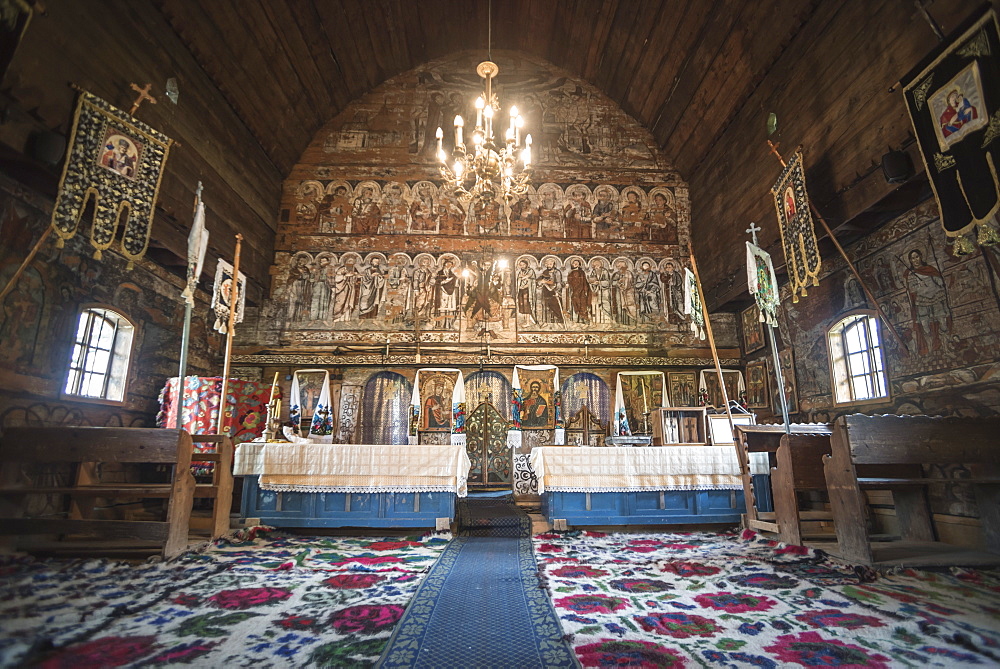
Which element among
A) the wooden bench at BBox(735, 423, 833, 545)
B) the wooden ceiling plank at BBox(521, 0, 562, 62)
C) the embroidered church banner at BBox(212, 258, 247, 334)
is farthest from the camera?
the wooden ceiling plank at BBox(521, 0, 562, 62)

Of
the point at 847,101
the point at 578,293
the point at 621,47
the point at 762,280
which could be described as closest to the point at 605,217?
the point at 578,293

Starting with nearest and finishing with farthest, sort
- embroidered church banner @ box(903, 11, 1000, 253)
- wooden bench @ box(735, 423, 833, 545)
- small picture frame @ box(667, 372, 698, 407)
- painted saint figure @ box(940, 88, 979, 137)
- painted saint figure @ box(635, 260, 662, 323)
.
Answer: embroidered church banner @ box(903, 11, 1000, 253) < painted saint figure @ box(940, 88, 979, 137) < wooden bench @ box(735, 423, 833, 545) < small picture frame @ box(667, 372, 698, 407) < painted saint figure @ box(635, 260, 662, 323)

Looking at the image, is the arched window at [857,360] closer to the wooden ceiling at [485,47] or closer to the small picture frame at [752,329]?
the small picture frame at [752,329]

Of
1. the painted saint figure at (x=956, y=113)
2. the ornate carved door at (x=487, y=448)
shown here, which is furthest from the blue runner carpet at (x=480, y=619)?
the painted saint figure at (x=956, y=113)

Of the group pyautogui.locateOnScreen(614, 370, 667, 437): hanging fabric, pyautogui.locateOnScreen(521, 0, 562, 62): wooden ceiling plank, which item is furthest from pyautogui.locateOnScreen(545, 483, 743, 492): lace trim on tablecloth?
pyautogui.locateOnScreen(521, 0, 562, 62): wooden ceiling plank

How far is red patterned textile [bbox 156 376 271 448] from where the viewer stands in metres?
7.73

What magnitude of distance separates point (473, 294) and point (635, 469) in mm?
5898

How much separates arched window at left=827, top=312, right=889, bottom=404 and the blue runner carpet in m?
5.56

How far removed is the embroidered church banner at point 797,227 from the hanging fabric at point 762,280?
0.93ft

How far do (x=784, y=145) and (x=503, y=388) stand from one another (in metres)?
6.78

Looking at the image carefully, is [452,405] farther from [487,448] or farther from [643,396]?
[643,396]

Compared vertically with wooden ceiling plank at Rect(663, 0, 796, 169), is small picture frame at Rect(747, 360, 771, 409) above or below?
below

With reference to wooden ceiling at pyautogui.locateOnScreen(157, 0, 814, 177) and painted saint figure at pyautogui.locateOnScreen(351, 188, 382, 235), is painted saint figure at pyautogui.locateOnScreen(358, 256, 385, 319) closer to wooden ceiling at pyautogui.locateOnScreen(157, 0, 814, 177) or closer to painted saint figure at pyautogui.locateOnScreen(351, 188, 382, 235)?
painted saint figure at pyautogui.locateOnScreen(351, 188, 382, 235)

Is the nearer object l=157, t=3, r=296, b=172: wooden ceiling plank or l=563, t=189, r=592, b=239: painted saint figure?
l=157, t=3, r=296, b=172: wooden ceiling plank
